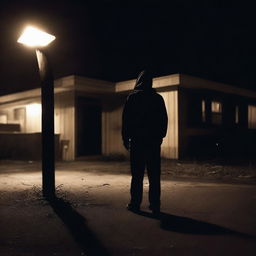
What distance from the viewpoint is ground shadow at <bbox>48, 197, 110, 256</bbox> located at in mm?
3148

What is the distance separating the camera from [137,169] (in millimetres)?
4477

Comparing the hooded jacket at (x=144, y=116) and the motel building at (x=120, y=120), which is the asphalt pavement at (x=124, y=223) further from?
the motel building at (x=120, y=120)

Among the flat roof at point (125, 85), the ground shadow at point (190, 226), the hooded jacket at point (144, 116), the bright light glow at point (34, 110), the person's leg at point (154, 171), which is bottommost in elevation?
the ground shadow at point (190, 226)

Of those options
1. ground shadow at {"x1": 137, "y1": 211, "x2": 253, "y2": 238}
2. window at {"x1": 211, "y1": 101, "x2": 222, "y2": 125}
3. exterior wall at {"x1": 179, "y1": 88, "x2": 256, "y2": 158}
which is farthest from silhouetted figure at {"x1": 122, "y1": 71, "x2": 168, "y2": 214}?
window at {"x1": 211, "y1": 101, "x2": 222, "y2": 125}

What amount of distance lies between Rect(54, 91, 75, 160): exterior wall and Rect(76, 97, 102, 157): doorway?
332 millimetres

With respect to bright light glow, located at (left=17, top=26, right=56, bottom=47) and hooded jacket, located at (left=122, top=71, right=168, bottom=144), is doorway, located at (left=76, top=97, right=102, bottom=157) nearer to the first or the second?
bright light glow, located at (left=17, top=26, right=56, bottom=47)

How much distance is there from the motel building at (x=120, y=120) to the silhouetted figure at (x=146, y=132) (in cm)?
756

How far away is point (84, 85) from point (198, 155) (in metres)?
5.70

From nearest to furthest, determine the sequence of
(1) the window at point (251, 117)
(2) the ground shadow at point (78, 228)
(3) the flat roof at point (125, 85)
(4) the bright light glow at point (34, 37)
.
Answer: (2) the ground shadow at point (78, 228), (4) the bright light glow at point (34, 37), (3) the flat roof at point (125, 85), (1) the window at point (251, 117)

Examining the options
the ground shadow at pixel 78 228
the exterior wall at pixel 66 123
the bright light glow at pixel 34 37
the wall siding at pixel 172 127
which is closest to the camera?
the ground shadow at pixel 78 228

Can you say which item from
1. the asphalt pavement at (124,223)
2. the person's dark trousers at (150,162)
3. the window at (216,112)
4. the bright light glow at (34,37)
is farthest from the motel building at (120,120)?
the person's dark trousers at (150,162)

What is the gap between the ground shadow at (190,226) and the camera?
3.62 meters

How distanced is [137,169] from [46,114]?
6.87 feet

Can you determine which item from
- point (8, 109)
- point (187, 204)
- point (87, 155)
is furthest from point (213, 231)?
point (8, 109)
